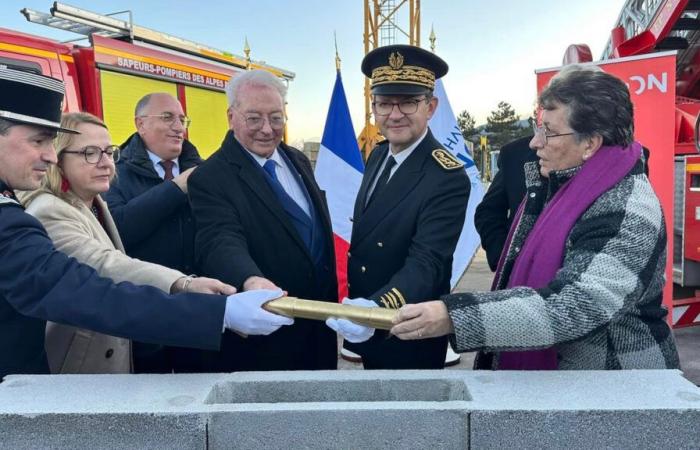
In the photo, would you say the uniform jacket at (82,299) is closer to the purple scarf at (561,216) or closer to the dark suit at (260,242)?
the dark suit at (260,242)

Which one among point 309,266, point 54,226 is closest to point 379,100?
point 309,266

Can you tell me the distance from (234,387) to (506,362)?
0.81 metres

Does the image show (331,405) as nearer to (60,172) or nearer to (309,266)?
(309,266)

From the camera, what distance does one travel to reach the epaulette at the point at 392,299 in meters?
1.68

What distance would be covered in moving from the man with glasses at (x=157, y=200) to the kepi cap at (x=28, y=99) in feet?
3.05

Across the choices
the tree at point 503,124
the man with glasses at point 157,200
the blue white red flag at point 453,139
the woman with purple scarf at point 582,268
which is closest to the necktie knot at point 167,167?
the man with glasses at point 157,200

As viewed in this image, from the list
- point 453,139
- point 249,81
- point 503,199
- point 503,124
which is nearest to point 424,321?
point 249,81

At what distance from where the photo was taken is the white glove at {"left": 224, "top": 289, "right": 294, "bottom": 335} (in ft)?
4.50

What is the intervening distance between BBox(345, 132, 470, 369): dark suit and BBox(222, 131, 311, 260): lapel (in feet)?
0.81

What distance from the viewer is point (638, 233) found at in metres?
1.31

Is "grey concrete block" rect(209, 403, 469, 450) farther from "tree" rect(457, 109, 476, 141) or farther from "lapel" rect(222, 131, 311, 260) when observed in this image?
"tree" rect(457, 109, 476, 141)

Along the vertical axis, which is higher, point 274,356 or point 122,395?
point 122,395

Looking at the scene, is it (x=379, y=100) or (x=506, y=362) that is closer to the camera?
(x=506, y=362)

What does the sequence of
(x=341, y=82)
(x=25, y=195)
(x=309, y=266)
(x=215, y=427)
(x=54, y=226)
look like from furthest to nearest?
1. (x=341, y=82)
2. (x=309, y=266)
3. (x=25, y=195)
4. (x=54, y=226)
5. (x=215, y=427)
